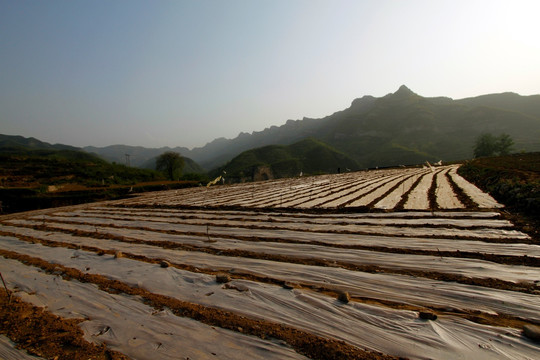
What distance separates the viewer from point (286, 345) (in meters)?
2.45

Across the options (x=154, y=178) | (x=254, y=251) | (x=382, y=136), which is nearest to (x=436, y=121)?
(x=382, y=136)

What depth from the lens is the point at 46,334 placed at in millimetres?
2873

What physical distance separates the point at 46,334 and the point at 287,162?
80370mm

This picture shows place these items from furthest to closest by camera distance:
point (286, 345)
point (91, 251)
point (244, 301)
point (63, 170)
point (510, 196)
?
point (63, 170) < point (510, 196) < point (91, 251) < point (244, 301) < point (286, 345)

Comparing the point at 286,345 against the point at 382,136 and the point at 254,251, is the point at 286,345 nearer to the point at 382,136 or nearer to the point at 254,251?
the point at 254,251

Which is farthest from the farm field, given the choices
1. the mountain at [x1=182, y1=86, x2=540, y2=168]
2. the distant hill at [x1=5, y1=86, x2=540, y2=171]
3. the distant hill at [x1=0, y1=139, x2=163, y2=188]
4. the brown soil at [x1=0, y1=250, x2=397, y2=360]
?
the mountain at [x1=182, y1=86, x2=540, y2=168]

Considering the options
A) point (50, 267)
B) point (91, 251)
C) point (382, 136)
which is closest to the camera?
point (50, 267)

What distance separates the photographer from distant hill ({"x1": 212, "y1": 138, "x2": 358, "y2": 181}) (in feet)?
250

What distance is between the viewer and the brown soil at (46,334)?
250cm

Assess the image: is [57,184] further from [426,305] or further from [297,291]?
[426,305]

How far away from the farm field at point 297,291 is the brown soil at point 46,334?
0.10 feet

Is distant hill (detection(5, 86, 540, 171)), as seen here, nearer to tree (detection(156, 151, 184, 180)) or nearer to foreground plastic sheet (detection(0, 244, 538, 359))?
tree (detection(156, 151, 184, 180))

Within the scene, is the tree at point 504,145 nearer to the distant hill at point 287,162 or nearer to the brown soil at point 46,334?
the distant hill at point 287,162

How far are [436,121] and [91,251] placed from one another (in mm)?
132161
